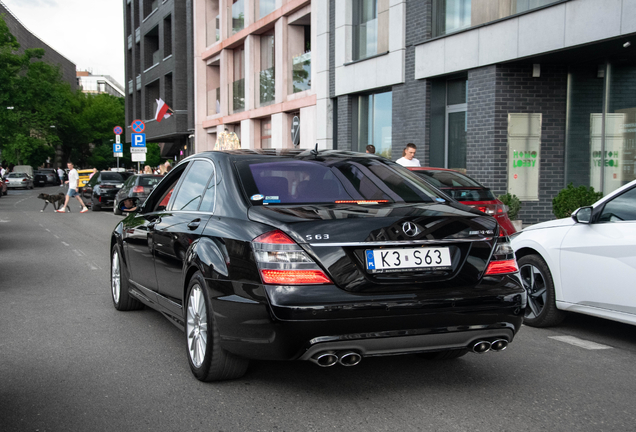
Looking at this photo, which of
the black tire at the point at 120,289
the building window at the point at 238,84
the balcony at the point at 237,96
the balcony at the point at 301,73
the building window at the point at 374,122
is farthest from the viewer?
the building window at the point at 238,84

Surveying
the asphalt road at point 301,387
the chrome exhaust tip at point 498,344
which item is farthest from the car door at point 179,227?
the chrome exhaust tip at point 498,344

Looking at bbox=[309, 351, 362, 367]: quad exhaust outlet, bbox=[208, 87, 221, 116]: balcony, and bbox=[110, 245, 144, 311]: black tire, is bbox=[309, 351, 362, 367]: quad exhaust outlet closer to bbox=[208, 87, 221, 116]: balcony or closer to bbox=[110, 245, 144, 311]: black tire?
bbox=[110, 245, 144, 311]: black tire

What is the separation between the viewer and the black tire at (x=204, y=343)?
4.36 metres

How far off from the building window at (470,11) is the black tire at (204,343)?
11.2m

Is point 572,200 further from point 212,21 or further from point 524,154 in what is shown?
point 212,21

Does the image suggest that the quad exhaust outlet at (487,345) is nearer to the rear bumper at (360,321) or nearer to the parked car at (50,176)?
the rear bumper at (360,321)

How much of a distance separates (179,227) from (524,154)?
37.3 ft

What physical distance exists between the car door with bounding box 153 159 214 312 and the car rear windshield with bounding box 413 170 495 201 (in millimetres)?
5024

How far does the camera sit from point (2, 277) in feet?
31.8

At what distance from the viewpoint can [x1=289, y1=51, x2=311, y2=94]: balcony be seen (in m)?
24.1

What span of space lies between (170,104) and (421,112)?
29.6m

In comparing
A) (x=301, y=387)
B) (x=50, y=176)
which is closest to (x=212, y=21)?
(x=301, y=387)

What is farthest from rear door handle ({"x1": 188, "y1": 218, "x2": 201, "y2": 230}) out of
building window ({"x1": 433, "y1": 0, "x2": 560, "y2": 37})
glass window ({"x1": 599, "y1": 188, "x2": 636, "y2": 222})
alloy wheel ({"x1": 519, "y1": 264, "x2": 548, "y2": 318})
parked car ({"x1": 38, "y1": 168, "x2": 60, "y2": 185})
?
parked car ({"x1": 38, "y1": 168, "x2": 60, "y2": 185})

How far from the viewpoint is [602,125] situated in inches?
571
